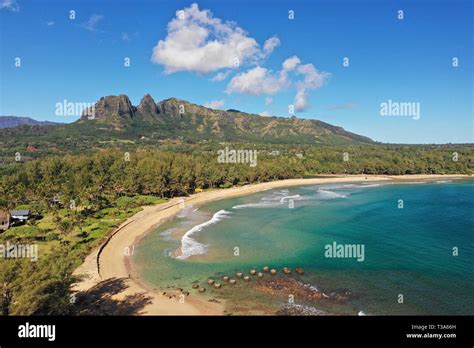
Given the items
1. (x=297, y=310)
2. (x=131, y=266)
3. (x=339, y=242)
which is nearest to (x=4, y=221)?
(x=131, y=266)

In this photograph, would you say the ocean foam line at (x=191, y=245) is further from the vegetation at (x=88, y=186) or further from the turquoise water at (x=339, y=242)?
the vegetation at (x=88, y=186)

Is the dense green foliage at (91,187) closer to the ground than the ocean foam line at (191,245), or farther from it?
farther from it

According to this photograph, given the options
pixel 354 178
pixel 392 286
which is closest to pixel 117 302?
pixel 392 286

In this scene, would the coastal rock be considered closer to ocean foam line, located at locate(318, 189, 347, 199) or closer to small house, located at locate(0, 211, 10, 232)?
small house, located at locate(0, 211, 10, 232)

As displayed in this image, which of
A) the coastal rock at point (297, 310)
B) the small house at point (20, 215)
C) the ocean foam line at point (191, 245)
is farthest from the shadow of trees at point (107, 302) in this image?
the small house at point (20, 215)

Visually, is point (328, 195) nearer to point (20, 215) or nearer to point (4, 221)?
point (20, 215)

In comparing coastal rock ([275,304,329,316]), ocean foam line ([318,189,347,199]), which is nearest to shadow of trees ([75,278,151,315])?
coastal rock ([275,304,329,316])

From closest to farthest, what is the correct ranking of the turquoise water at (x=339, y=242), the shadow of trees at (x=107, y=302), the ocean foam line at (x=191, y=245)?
the shadow of trees at (x=107, y=302) < the turquoise water at (x=339, y=242) < the ocean foam line at (x=191, y=245)
